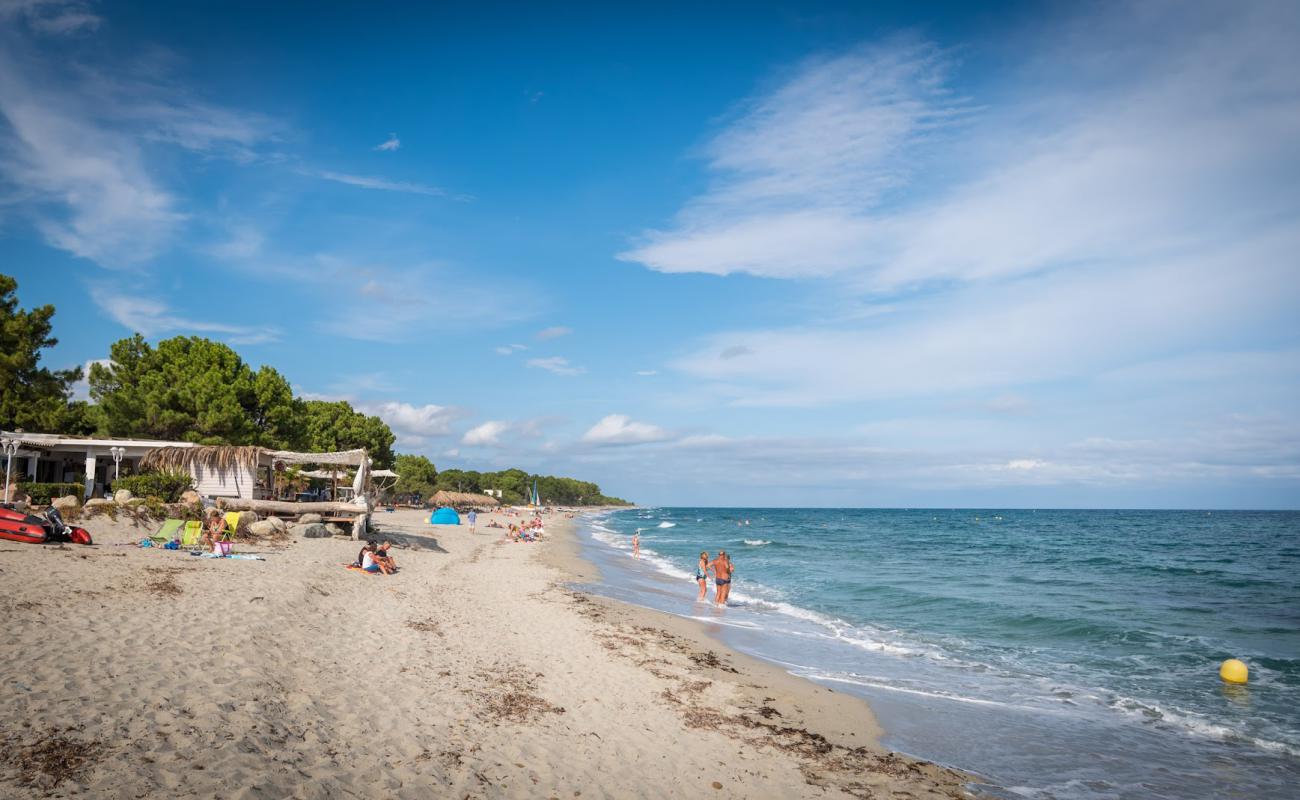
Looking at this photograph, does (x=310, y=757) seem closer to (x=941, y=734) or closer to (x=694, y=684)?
(x=694, y=684)

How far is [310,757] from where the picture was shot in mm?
5762

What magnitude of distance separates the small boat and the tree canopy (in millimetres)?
20032

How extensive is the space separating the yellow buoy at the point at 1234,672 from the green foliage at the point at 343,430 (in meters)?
51.2

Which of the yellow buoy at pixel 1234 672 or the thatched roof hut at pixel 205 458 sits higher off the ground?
the thatched roof hut at pixel 205 458

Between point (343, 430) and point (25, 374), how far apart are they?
2467 centimetres

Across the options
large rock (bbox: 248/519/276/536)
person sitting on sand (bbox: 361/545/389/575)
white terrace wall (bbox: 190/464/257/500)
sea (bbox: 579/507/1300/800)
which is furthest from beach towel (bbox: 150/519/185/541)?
sea (bbox: 579/507/1300/800)

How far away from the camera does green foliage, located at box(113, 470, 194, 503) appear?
21.5 m

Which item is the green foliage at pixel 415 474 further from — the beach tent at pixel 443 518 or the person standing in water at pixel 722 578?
the person standing in water at pixel 722 578

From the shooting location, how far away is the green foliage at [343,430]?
53.0 m

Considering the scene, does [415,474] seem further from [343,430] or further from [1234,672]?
[1234,672]

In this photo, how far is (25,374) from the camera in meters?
30.5

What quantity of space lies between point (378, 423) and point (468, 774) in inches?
2261

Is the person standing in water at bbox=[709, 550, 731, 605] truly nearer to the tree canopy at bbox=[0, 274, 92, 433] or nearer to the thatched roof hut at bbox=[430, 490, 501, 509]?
the tree canopy at bbox=[0, 274, 92, 433]

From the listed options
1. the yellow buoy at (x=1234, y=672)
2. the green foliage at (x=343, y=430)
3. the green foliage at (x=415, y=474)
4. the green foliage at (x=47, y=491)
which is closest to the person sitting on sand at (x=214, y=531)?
the green foliage at (x=47, y=491)
